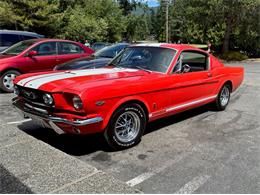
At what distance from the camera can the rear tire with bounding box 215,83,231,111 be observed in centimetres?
609

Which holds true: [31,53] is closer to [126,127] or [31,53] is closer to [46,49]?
[46,49]

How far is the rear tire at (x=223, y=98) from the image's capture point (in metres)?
6.09

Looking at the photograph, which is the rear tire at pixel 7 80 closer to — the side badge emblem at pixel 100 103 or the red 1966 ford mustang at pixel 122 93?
the red 1966 ford mustang at pixel 122 93

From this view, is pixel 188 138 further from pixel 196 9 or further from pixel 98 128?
pixel 196 9

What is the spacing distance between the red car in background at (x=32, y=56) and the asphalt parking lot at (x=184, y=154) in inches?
86.7

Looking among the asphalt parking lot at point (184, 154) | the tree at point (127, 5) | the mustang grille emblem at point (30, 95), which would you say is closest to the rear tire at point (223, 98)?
the asphalt parking lot at point (184, 154)

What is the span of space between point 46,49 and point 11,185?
256 inches

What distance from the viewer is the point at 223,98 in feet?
20.6

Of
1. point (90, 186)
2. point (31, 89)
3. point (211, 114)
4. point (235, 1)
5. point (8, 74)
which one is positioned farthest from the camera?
point (235, 1)

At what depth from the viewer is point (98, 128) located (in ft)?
11.7

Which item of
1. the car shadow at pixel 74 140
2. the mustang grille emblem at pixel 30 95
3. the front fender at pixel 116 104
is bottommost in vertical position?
the car shadow at pixel 74 140

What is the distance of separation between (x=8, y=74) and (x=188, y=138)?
18.8 ft

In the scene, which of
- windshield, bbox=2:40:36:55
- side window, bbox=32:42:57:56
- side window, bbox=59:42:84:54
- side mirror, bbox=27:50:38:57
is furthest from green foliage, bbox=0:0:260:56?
side mirror, bbox=27:50:38:57

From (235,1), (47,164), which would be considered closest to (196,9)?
(235,1)
